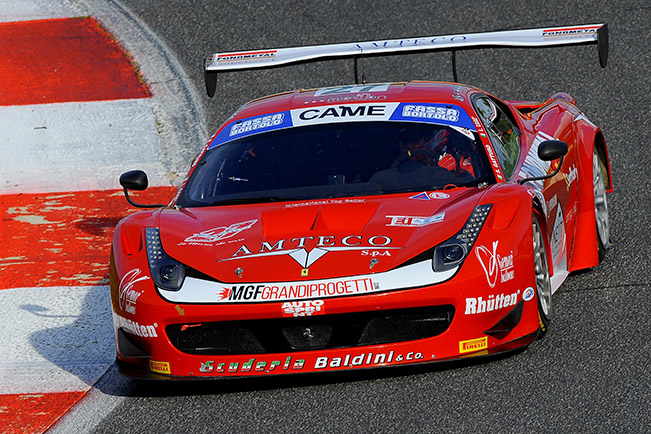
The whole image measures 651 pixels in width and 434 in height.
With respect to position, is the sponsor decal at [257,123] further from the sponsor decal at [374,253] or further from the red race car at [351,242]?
the sponsor decal at [374,253]

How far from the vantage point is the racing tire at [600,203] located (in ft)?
23.2

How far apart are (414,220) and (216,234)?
894mm

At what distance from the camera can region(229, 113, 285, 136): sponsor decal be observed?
Answer: 6.61 meters

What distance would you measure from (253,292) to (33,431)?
3.75ft

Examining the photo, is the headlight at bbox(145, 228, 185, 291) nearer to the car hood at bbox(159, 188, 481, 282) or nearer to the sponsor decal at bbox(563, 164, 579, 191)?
the car hood at bbox(159, 188, 481, 282)

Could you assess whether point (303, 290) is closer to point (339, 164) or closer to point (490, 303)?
point (490, 303)

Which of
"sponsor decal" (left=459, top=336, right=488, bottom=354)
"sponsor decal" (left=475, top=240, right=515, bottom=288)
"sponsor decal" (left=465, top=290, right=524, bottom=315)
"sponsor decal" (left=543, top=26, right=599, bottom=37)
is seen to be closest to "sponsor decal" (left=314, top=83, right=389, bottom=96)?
"sponsor decal" (left=543, top=26, right=599, bottom=37)

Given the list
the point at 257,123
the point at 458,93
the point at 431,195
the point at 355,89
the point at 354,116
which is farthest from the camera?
the point at 355,89

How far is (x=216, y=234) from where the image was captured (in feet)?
18.1

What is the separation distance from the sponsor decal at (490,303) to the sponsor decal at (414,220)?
0.46m

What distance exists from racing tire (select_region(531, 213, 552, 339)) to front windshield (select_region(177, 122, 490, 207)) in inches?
17.3

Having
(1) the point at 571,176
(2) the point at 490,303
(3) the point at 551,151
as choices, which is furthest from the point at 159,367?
(1) the point at 571,176

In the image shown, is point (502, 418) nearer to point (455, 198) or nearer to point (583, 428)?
point (583, 428)

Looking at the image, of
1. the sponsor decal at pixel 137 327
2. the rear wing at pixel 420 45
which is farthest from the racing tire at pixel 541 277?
the rear wing at pixel 420 45
